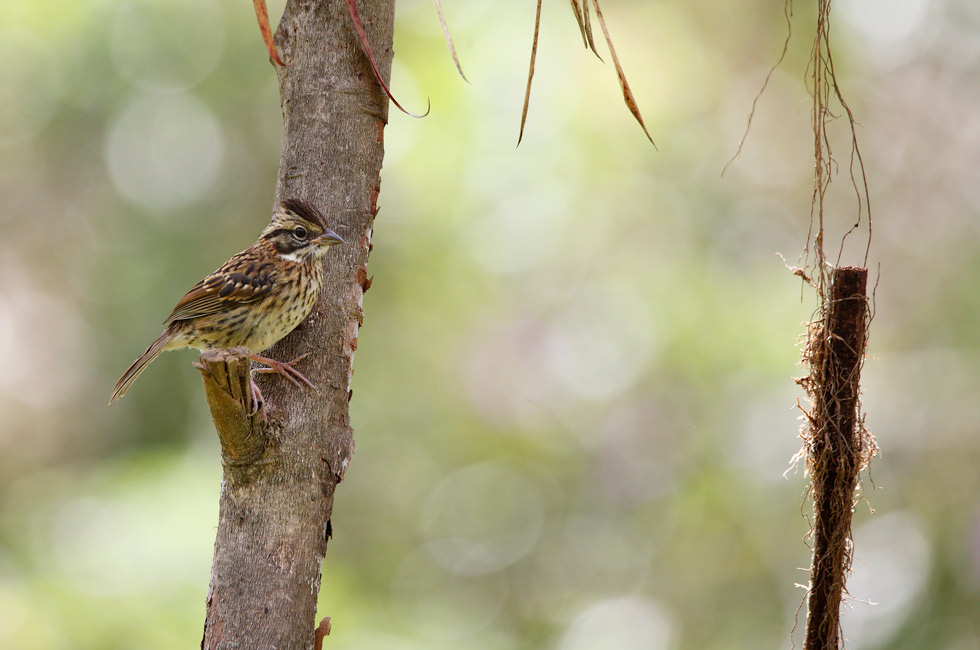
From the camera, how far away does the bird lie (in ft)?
10.3

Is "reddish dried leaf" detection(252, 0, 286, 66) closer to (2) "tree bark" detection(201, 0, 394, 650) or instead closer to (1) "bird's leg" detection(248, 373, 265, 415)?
(2) "tree bark" detection(201, 0, 394, 650)

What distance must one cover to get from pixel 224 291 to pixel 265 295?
0.32 metres

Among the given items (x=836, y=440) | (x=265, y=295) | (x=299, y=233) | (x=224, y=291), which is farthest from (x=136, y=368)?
(x=836, y=440)

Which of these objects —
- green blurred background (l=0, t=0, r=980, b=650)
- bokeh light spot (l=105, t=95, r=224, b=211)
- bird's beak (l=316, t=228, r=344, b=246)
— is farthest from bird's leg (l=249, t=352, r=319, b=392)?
bokeh light spot (l=105, t=95, r=224, b=211)

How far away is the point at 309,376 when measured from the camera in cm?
290

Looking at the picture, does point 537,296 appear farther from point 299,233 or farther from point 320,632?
point 320,632

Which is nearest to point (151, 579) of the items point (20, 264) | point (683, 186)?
point (20, 264)

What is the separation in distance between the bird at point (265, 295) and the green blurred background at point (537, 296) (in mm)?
3468

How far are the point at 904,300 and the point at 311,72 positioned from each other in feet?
20.8

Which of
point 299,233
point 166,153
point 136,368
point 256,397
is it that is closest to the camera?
point 256,397

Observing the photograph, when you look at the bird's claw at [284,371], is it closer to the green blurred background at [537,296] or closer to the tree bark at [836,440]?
the tree bark at [836,440]

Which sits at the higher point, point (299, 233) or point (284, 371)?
point (299, 233)

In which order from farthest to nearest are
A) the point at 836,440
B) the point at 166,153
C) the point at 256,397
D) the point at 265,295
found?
the point at 166,153 → the point at 265,295 → the point at 256,397 → the point at 836,440

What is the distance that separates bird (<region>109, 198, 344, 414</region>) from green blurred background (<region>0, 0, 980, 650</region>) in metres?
3.47
